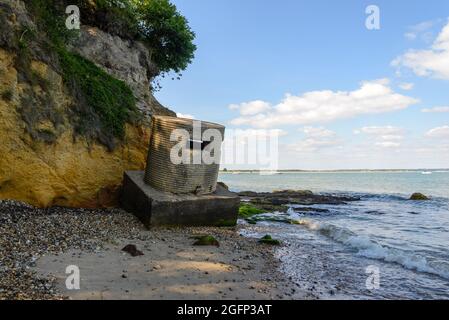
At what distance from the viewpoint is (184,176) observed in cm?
1173

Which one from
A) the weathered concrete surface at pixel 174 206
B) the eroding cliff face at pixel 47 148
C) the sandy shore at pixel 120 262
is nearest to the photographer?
the sandy shore at pixel 120 262

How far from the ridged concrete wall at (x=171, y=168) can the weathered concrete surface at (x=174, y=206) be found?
0.91ft

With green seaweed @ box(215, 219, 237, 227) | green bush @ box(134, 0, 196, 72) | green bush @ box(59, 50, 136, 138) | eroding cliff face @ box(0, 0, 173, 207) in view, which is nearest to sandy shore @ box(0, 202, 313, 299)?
eroding cliff face @ box(0, 0, 173, 207)

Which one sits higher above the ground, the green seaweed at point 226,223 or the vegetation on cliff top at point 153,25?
the vegetation on cliff top at point 153,25

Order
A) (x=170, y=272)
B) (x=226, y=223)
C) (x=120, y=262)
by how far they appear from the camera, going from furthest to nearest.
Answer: (x=226, y=223) < (x=120, y=262) < (x=170, y=272)

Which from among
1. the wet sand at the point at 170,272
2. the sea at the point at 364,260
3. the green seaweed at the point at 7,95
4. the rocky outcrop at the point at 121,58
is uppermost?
the rocky outcrop at the point at 121,58

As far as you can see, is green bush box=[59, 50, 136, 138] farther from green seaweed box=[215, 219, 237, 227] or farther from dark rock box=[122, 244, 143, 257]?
dark rock box=[122, 244, 143, 257]

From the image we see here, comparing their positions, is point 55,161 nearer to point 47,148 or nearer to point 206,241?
point 47,148

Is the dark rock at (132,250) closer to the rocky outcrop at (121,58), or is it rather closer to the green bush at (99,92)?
the green bush at (99,92)

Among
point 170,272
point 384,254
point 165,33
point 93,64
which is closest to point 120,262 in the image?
point 170,272

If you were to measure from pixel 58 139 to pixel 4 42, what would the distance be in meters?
3.10

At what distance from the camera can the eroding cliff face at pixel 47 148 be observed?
10414 mm

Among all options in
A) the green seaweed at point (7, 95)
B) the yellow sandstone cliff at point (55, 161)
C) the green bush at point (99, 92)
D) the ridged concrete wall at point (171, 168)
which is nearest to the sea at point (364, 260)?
the ridged concrete wall at point (171, 168)

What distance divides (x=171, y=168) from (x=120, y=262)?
4707 mm
